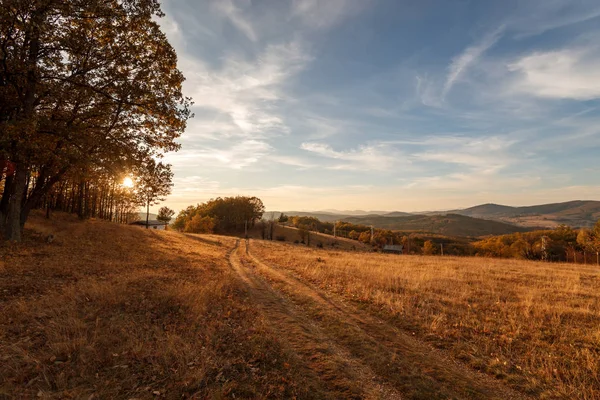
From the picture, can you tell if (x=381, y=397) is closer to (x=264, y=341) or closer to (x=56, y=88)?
(x=264, y=341)

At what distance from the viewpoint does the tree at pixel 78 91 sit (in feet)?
47.1

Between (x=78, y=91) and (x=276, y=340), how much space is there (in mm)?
18388

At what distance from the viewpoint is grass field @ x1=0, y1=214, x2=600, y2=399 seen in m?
5.98

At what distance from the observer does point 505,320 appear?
10.8 m

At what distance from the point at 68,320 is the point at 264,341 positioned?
567 cm

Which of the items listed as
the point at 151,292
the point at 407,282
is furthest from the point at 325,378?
the point at 407,282

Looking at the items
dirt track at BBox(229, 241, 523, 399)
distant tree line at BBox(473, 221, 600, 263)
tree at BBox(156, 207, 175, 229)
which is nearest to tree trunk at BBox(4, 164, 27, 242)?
dirt track at BBox(229, 241, 523, 399)

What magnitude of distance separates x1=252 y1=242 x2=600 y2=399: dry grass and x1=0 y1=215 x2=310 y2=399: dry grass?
531cm

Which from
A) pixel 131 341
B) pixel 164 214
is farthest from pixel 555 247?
pixel 164 214

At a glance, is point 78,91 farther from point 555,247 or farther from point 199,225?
point 555,247

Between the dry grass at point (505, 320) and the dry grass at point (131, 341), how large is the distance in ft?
17.4

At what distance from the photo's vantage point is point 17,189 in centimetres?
1694

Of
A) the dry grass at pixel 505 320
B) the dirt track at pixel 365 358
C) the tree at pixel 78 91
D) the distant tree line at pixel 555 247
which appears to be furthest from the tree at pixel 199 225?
the dirt track at pixel 365 358

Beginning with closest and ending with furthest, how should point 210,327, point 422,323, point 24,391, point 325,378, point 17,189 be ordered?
point 24,391
point 325,378
point 210,327
point 422,323
point 17,189
